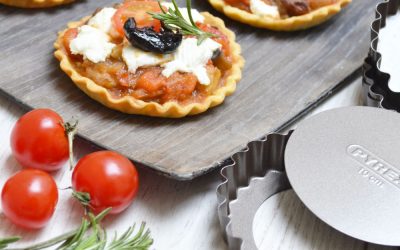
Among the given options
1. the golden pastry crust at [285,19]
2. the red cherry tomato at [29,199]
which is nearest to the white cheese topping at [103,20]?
the golden pastry crust at [285,19]

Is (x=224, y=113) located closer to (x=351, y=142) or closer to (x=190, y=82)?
(x=190, y=82)

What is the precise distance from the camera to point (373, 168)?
2.77 meters

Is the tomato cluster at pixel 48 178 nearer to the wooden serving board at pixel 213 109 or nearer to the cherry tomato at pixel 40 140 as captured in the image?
the cherry tomato at pixel 40 140

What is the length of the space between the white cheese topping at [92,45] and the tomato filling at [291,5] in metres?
0.90

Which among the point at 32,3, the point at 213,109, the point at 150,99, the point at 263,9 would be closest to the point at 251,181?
the point at 213,109

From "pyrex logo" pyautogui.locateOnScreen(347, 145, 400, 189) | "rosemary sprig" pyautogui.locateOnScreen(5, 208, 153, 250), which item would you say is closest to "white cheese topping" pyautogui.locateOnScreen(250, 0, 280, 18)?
"pyrex logo" pyautogui.locateOnScreen(347, 145, 400, 189)

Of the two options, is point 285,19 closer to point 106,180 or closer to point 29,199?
point 106,180

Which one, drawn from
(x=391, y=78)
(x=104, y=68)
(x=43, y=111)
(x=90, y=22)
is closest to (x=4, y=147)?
(x=43, y=111)

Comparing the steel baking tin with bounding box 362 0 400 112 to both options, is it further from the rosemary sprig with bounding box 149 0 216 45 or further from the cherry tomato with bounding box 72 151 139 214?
the cherry tomato with bounding box 72 151 139 214

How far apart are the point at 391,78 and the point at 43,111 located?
1.76 m

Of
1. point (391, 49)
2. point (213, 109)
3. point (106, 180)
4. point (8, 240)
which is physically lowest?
point (391, 49)

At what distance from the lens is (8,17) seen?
3.84 metres

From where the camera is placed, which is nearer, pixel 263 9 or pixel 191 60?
pixel 191 60

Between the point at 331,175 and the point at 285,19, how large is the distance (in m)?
1.37
